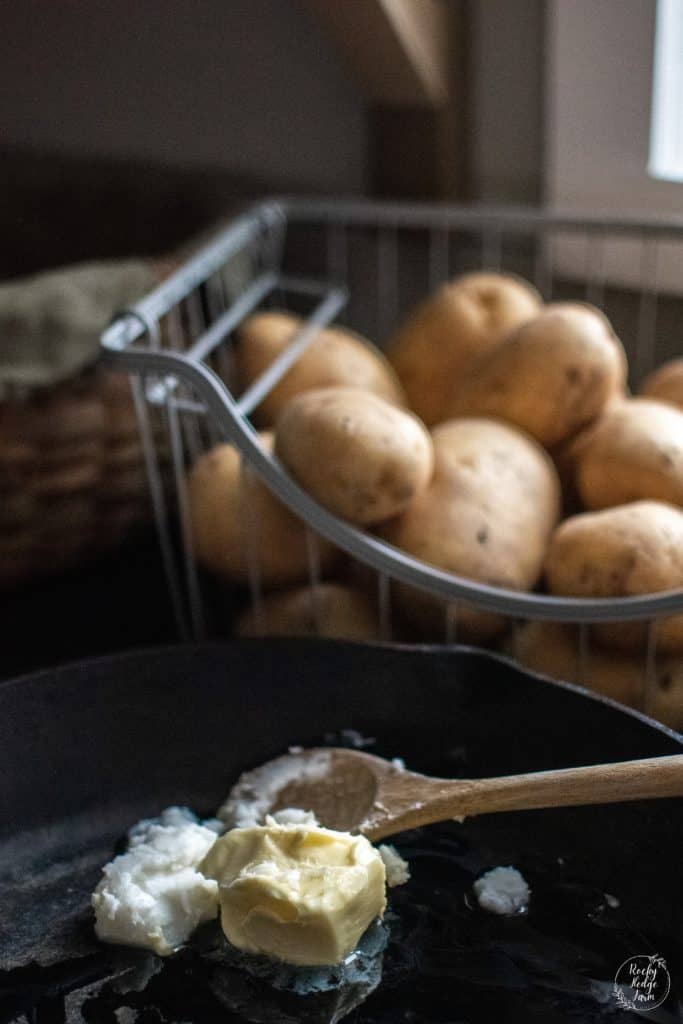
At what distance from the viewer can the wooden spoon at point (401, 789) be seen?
463 mm

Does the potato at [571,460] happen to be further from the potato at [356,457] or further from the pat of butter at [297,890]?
the pat of butter at [297,890]

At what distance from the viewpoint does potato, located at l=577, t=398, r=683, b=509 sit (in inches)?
25.0

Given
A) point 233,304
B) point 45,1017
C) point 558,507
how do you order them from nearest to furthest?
point 45,1017, point 558,507, point 233,304

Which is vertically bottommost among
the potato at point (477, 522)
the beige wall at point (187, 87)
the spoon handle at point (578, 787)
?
the spoon handle at point (578, 787)

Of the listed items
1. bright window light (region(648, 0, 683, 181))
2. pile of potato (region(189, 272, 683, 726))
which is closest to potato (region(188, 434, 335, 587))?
pile of potato (region(189, 272, 683, 726))

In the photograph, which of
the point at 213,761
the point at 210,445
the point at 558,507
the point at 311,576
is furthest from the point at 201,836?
the point at 210,445

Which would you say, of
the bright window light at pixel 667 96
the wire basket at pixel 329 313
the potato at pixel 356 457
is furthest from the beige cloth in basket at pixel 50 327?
the bright window light at pixel 667 96

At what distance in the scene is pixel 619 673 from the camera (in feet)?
1.94

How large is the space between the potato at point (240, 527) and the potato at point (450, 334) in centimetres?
17

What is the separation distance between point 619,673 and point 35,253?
0.75m

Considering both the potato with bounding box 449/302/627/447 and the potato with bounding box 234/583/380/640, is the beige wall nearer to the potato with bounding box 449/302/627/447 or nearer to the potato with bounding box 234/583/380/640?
the potato with bounding box 449/302/627/447

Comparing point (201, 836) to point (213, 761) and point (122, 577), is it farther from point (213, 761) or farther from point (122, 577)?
point (122, 577)

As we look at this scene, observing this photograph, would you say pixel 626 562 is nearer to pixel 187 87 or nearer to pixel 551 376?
pixel 551 376

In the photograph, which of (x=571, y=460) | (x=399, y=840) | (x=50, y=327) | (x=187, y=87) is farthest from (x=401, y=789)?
(x=187, y=87)
